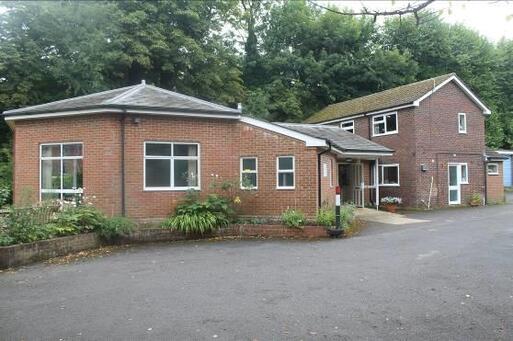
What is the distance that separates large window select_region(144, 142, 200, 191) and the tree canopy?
11.1 m

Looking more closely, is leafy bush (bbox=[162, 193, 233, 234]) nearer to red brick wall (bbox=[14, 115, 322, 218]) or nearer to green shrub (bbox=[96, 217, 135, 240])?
red brick wall (bbox=[14, 115, 322, 218])

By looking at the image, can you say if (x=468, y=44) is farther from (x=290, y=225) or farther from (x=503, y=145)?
(x=290, y=225)

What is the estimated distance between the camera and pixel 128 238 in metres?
12.1

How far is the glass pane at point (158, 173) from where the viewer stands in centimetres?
1394

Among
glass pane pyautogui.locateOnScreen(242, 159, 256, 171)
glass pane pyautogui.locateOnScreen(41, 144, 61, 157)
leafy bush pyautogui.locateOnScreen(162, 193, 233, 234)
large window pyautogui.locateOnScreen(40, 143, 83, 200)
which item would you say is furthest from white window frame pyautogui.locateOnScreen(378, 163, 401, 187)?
glass pane pyautogui.locateOnScreen(41, 144, 61, 157)

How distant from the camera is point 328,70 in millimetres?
35125

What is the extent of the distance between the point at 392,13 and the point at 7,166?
2017 centimetres

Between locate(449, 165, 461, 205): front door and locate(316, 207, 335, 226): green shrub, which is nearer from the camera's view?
locate(316, 207, 335, 226): green shrub

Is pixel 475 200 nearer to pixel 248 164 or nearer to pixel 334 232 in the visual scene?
pixel 334 232

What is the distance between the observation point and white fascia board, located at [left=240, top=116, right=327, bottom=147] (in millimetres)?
14000

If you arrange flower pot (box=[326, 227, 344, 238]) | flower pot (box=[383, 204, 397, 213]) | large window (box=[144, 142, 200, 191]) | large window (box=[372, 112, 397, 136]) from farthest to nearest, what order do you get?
large window (box=[372, 112, 397, 136]) → flower pot (box=[383, 204, 397, 213]) → large window (box=[144, 142, 200, 191]) → flower pot (box=[326, 227, 344, 238])

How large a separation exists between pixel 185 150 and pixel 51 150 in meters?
4.32

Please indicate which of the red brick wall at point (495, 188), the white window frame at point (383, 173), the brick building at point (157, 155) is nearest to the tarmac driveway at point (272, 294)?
the brick building at point (157, 155)

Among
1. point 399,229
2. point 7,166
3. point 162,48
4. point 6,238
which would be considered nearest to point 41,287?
point 6,238
